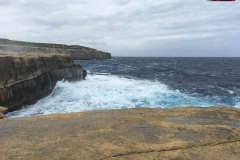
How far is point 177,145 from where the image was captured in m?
4.67

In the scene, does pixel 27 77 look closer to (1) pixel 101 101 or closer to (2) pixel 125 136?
(1) pixel 101 101

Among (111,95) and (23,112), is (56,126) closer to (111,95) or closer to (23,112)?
(23,112)

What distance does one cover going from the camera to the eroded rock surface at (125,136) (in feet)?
14.1

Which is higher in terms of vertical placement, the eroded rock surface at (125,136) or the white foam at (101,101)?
the eroded rock surface at (125,136)

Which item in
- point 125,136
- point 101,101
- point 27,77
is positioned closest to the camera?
point 125,136

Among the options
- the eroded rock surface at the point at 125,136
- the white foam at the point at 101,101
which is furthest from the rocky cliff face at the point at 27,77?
the eroded rock surface at the point at 125,136

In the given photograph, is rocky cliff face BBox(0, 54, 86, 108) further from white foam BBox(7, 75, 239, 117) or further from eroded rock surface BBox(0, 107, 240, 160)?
eroded rock surface BBox(0, 107, 240, 160)

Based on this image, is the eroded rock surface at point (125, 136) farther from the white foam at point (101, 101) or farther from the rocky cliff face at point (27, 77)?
the rocky cliff face at point (27, 77)

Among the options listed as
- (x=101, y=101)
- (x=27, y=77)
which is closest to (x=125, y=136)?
(x=101, y=101)

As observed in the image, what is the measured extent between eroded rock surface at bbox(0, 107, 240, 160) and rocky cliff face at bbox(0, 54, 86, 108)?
37.6 ft

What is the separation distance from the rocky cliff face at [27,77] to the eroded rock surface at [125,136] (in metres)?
11.5

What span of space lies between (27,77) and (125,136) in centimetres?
1752

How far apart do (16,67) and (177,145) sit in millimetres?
17654

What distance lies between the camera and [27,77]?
65.0ft
